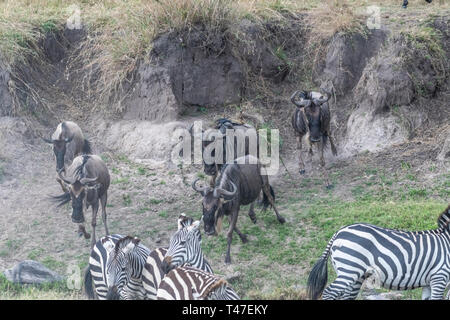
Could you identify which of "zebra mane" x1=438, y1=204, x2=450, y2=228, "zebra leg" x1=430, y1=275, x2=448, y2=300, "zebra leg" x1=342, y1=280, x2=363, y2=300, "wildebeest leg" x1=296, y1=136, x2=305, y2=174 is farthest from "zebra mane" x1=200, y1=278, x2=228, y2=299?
"wildebeest leg" x1=296, y1=136, x2=305, y2=174

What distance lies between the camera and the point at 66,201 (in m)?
11.0

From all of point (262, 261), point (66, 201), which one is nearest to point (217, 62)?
point (66, 201)

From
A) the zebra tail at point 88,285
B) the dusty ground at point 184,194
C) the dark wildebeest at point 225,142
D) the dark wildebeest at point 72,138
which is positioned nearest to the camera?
the zebra tail at point 88,285

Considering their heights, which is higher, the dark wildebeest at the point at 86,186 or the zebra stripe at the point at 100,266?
the dark wildebeest at the point at 86,186

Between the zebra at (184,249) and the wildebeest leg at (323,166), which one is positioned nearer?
the zebra at (184,249)

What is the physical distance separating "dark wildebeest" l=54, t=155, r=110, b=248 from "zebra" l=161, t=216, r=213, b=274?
9.03 feet

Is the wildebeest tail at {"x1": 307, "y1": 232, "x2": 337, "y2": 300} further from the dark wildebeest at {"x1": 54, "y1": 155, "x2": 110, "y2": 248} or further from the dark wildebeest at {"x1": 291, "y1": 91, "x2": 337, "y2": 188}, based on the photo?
the dark wildebeest at {"x1": 291, "y1": 91, "x2": 337, "y2": 188}

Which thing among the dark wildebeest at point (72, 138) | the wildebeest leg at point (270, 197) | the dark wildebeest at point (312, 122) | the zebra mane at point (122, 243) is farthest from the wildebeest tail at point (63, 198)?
the dark wildebeest at point (312, 122)

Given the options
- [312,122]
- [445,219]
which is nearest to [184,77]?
[312,122]

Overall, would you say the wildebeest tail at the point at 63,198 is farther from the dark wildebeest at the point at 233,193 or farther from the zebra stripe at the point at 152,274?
the zebra stripe at the point at 152,274

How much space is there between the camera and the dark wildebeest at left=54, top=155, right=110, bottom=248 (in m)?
10.0

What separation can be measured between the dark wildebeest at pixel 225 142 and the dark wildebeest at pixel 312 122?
45.9 inches

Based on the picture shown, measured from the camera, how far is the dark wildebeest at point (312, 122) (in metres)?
12.2
